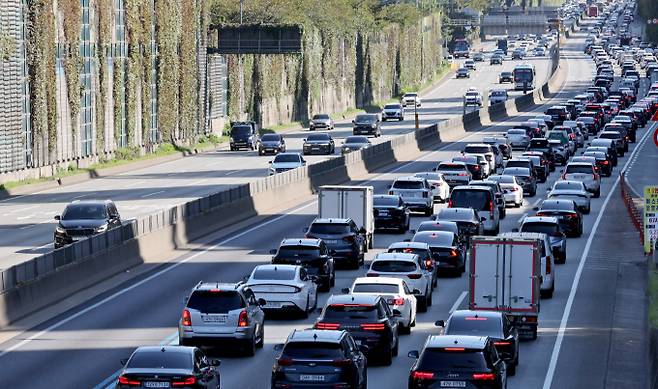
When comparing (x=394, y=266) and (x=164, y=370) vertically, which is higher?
(x=164, y=370)

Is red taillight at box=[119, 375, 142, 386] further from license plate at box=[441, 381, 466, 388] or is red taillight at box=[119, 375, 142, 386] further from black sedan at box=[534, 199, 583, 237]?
black sedan at box=[534, 199, 583, 237]

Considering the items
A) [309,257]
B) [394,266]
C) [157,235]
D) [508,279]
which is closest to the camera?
[508,279]

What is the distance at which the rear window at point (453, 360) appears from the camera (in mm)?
25625

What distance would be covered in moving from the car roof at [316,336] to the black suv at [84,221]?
2285 centimetres

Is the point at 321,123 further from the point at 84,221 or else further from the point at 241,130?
the point at 84,221

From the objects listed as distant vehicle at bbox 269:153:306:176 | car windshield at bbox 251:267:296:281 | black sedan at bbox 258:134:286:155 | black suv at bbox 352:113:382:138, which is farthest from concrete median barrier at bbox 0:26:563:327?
black suv at bbox 352:113:382:138

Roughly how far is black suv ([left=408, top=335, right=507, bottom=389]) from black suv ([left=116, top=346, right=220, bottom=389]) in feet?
10.7

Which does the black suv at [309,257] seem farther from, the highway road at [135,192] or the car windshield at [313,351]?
the car windshield at [313,351]

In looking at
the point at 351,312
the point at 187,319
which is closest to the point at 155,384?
the point at 351,312

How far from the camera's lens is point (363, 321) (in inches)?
1222

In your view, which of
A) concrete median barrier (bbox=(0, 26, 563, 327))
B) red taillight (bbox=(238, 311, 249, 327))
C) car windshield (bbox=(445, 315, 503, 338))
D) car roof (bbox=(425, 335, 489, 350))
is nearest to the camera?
car roof (bbox=(425, 335, 489, 350))

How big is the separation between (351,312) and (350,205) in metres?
21.1

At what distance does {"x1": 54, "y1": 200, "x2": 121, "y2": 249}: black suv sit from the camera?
4959cm

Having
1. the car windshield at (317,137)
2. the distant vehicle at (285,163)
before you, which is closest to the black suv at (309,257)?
the distant vehicle at (285,163)
